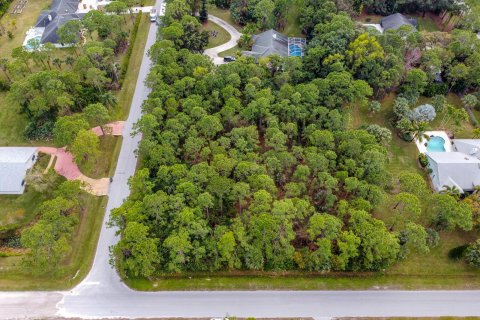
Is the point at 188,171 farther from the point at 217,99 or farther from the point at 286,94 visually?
the point at 286,94

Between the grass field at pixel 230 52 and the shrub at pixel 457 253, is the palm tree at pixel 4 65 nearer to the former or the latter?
the grass field at pixel 230 52

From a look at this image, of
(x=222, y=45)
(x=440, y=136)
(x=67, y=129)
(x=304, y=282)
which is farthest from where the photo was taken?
(x=222, y=45)

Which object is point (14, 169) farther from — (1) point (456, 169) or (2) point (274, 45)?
(1) point (456, 169)

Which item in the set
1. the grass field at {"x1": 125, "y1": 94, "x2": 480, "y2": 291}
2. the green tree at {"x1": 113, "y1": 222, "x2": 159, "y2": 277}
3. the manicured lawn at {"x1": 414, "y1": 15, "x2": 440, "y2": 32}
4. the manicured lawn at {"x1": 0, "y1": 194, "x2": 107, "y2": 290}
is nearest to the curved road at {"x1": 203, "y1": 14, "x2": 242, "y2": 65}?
the manicured lawn at {"x1": 0, "y1": 194, "x2": 107, "y2": 290}

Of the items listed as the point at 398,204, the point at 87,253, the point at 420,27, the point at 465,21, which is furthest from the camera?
the point at 420,27

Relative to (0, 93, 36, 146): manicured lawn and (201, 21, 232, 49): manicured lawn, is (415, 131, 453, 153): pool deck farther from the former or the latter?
(0, 93, 36, 146): manicured lawn

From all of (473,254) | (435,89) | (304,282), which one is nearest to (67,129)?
(304,282)

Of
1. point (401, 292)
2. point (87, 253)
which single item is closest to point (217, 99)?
point (87, 253)
